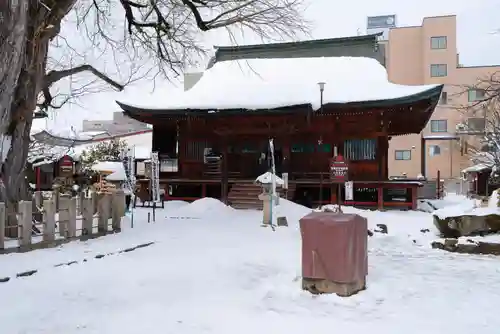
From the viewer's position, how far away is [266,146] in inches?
867

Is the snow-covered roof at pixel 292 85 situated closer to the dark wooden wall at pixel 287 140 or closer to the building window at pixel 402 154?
the dark wooden wall at pixel 287 140

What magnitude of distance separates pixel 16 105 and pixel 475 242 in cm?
981

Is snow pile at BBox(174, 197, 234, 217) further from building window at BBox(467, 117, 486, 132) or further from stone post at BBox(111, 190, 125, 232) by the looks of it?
building window at BBox(467, 117, 486, 132)

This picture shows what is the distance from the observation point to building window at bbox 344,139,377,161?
808 inches

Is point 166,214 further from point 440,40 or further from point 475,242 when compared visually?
point 440,40

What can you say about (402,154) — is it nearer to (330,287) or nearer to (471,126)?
(471,126)

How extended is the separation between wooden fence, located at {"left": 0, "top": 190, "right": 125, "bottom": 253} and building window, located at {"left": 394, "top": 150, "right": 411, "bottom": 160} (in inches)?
1421

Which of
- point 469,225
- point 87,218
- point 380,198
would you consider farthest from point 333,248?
point 380,198

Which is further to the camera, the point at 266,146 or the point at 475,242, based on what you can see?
the point at 266,146

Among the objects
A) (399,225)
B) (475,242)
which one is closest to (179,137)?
(399,225)

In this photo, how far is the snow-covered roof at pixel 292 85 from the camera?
1949 cm

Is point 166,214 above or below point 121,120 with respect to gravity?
below

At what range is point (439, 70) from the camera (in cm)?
4528

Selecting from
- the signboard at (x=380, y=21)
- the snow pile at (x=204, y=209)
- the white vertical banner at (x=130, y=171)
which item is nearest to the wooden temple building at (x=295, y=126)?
the snow pile at (x=204, y=209)
